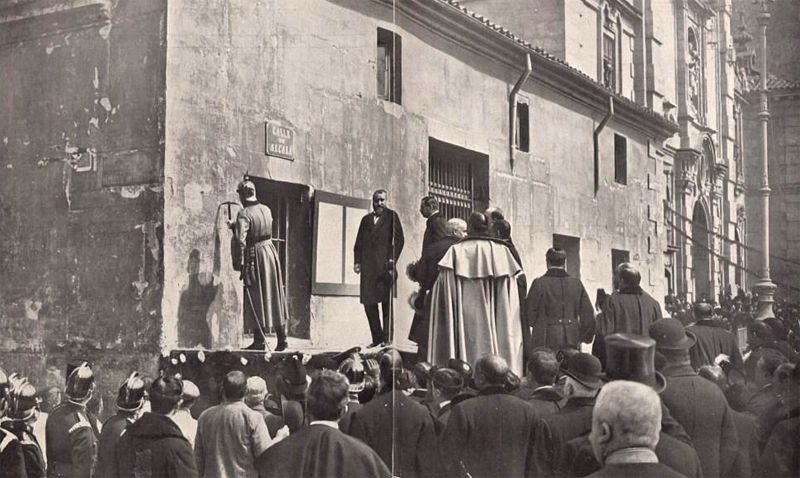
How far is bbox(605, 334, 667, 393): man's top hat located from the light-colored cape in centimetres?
302

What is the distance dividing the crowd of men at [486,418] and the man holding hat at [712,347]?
0.04 ft

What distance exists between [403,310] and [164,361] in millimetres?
2226

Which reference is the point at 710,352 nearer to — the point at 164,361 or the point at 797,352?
the point at 797,352

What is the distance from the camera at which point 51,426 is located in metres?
4.93

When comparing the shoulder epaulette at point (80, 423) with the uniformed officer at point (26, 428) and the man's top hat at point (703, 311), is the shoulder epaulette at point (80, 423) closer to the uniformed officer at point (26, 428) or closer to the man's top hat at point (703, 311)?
the uniformed officer at point (26, 428)

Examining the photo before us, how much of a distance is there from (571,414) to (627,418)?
1448mm

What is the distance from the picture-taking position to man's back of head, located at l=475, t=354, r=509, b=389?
13.8ft

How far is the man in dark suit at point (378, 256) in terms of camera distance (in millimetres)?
8211

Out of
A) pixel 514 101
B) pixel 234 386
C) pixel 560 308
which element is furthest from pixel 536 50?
pixel 234 386

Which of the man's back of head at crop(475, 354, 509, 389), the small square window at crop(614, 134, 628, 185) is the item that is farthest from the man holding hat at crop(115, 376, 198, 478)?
the small square window at crop(614, 134, 628, 185)

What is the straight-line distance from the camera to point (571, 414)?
4.16 metres

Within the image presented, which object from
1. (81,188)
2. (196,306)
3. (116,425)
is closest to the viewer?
(116,425)

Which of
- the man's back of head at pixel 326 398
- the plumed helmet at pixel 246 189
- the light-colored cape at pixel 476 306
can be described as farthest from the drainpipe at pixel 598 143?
the man's back of head at pixel 326 398

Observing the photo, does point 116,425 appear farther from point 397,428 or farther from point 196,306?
point 196,306
